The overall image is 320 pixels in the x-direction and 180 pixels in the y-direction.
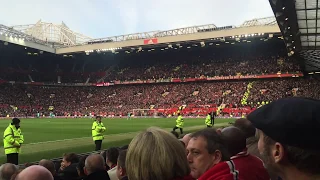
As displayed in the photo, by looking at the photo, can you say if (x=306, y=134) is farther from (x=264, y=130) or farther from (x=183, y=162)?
(x=183, y=162)

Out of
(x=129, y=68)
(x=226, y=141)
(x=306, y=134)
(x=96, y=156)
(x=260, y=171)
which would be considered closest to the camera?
(x=306, y=134)

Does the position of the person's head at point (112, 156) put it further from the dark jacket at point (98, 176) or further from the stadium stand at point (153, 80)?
the stadium stand at point (153, 80)

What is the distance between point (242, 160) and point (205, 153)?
1.11 ft

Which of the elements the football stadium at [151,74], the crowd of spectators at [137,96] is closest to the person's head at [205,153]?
the football stadium at [151,74]

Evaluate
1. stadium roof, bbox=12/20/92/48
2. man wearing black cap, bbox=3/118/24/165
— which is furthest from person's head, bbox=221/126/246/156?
stadium roof, bbox=12/20/92/48

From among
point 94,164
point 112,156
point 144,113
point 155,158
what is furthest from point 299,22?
point 144,113

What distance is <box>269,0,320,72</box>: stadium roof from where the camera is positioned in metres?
18.4

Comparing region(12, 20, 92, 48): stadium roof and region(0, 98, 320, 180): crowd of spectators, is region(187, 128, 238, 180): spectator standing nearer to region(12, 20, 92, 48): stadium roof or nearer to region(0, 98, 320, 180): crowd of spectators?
region(0, 98, 320, 180): crowd of spectators

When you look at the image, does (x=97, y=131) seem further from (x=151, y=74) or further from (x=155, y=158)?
(x=151, y=74)

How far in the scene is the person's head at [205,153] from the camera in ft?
10.4

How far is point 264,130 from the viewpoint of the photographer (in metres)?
1.76

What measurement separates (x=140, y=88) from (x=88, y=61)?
58.3 ft

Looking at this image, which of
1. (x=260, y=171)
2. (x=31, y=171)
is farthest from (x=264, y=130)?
(x=31, y=171)

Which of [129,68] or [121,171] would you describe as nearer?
[121,171]
